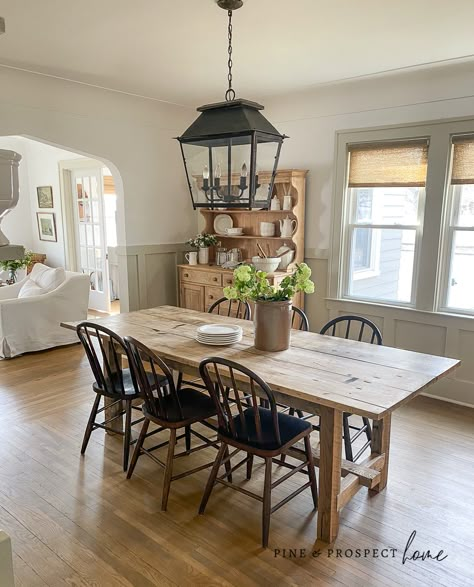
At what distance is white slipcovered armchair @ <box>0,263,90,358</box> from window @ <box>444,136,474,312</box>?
397cm

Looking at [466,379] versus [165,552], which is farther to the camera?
[466,379]

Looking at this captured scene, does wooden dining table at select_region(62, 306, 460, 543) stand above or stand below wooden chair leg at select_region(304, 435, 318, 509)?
above

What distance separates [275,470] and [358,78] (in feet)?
10.8

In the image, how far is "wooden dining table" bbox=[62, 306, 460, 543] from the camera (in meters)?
2.02

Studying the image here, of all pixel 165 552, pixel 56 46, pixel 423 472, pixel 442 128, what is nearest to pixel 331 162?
pixel 442 128

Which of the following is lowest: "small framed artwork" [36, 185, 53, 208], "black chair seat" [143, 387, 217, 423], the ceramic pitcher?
"black chair seat" [143, 387, 217, 423]

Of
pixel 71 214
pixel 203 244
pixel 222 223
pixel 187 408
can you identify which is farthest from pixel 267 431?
pixel 71 214

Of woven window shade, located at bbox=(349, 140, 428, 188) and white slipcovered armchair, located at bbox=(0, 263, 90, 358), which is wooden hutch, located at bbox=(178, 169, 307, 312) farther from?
white slipcovered armchair, located at bbox=(0, 263, 90, 358)

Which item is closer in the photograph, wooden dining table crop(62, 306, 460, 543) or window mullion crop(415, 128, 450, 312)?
wooden dining table crop(62, 306, 460, 543)

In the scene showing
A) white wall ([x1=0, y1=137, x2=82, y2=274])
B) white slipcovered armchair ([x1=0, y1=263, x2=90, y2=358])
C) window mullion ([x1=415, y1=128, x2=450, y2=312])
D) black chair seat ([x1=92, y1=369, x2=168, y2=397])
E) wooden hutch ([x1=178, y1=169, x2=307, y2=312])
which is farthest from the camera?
white wall ([x1=0, y1=137, x2=82, y2=274])

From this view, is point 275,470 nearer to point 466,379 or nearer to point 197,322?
point 197,322

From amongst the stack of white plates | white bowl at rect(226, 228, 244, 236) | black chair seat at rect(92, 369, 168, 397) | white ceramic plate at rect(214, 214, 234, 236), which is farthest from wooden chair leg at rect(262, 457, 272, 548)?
white ceramic plate at rect(214, 214, 234, 236)

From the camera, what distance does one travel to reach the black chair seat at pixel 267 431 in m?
2.23

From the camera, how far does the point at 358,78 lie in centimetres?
405
